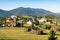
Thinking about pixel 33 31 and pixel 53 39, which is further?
pixel 33 31

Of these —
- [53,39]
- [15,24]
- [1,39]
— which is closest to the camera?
[53,39]

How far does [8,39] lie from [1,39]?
1.89 meters

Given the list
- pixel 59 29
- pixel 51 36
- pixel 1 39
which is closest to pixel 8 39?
pixel 1 39

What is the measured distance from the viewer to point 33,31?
65.0 metres

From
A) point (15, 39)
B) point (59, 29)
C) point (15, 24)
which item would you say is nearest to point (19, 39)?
point (15, 39)

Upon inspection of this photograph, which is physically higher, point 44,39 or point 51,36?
point 51,36

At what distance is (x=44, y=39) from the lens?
158ft

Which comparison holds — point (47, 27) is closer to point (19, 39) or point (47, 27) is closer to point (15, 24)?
point (15, 24)

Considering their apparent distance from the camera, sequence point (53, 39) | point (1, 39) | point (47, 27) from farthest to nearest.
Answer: point (47, 27) < point (1, 39) < point (53, 39)

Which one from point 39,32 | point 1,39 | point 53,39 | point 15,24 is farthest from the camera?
point 15,24

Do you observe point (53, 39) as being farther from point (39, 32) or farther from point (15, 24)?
point (15, 24)

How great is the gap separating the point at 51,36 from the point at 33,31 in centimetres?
3239

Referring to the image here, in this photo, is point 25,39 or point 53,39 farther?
point 25,39

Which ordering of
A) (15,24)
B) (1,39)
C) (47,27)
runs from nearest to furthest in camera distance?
(1,39)
(47,27)
(15,24)
